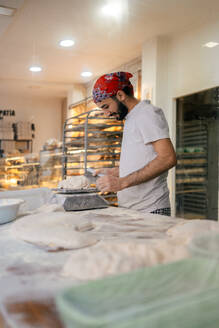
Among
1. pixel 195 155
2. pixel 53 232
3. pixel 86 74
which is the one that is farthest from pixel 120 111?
pixel 195 155

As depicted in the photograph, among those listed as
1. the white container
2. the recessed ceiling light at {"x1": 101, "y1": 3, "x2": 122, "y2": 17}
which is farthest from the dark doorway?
the white container

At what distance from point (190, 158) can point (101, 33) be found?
1.66 meters

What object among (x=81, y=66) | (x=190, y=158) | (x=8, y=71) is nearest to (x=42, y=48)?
(x=81, y=66)

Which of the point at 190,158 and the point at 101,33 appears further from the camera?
the point at 190,158

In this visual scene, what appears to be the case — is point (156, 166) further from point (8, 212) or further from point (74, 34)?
point (74, 34)

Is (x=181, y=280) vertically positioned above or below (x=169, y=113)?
below

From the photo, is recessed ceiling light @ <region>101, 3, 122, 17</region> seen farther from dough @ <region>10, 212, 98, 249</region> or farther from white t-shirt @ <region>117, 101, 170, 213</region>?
dough @ <region>10, 212, 98, 249</region>

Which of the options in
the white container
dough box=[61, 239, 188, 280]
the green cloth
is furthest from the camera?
the white container

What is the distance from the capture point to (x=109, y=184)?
116 cm

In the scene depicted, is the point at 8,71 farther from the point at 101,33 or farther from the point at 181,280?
the point at 181,280

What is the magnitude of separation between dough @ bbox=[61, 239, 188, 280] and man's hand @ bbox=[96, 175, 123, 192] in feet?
2.14

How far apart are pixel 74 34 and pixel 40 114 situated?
0.56 m

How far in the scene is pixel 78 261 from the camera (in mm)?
473

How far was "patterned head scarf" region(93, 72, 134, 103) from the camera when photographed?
130 centimetres
